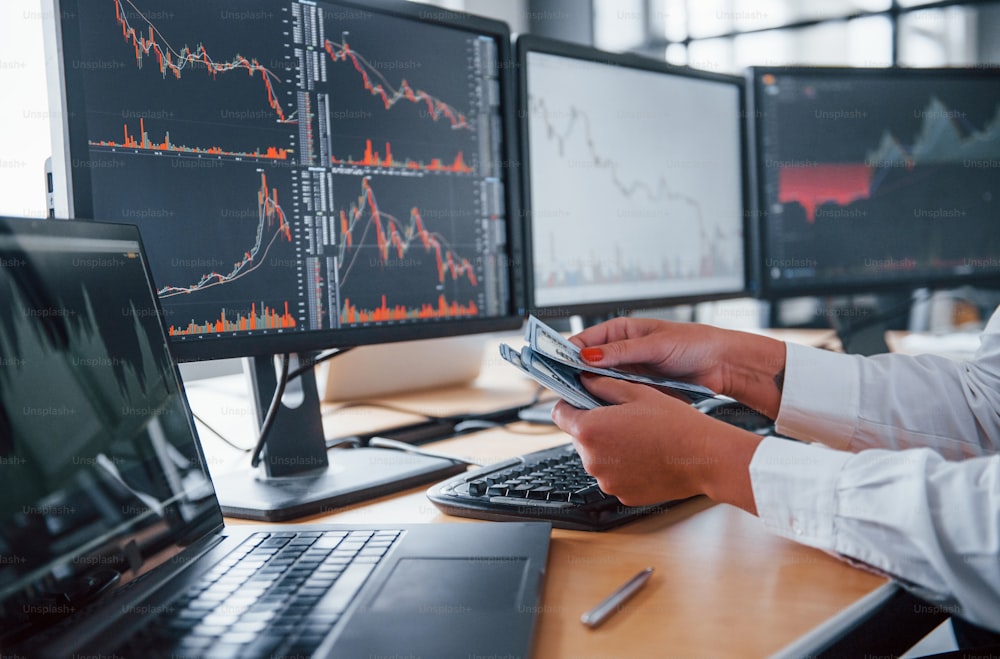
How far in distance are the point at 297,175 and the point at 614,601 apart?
0.56m

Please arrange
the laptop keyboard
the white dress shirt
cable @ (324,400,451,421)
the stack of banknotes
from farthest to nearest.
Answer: cable @ (324,400,451,421)
the stack of banknotes
the white dress shirt
the laptop keyboard

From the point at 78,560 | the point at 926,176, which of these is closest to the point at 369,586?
the point at 78,560

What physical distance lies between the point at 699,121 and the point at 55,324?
1124 millimetres

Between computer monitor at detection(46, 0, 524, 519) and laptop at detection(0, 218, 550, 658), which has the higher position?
computer monitor at detection(46, 0, 524, 519)

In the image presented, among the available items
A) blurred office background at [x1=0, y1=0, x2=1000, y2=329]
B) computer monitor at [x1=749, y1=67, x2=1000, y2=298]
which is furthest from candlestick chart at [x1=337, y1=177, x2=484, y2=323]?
blurred office background at [x1=0, y1=0, x2=1000, y2=329]

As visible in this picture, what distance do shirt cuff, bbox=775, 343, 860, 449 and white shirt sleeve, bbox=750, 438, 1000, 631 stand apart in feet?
0.94

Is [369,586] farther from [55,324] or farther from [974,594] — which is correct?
[974,594]

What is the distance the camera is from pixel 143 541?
574 millimetres

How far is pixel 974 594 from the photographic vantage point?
560 mm

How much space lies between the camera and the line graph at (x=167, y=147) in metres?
0.73

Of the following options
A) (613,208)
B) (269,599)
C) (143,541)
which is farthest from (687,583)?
(613,208)

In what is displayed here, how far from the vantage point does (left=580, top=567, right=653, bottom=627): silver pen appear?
1.72 ft

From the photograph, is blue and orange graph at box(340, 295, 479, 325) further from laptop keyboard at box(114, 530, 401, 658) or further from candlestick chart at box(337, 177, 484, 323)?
laptop keyboard at box(114, 530, 401, 658)

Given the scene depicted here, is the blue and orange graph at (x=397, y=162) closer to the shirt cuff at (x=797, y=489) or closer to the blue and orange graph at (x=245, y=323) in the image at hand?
the blue and orange graph at (x=245, y=323)
